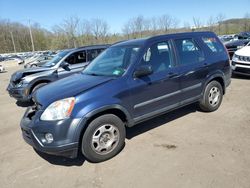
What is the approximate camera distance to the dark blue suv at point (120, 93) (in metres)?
3.22

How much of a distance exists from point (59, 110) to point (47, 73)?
4.48 meters

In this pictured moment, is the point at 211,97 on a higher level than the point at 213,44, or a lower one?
lower

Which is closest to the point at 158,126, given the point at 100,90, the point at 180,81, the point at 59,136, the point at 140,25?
the point at 180,81

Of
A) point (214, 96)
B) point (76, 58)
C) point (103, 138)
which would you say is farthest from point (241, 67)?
point (103, 138)

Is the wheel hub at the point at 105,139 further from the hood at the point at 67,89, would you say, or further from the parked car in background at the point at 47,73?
the parked car in background at the point at 47,73

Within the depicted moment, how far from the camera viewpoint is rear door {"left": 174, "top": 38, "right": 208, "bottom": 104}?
4.51 m

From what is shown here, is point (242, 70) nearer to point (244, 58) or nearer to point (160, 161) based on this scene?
point (244, 58)

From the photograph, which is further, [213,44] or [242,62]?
[242,62]

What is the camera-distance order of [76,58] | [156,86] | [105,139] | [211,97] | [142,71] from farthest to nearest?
[76,58] → [211,97] → [156,86] → [142,71] → [105,139]

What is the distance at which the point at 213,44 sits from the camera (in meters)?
5.33

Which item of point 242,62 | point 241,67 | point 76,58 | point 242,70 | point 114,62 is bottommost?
point 242,70

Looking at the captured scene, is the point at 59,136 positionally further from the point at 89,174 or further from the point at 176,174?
the point at 176,174

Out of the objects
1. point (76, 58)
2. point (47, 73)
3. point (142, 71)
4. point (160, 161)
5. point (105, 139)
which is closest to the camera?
point (160, 161)

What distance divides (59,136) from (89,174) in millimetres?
688
